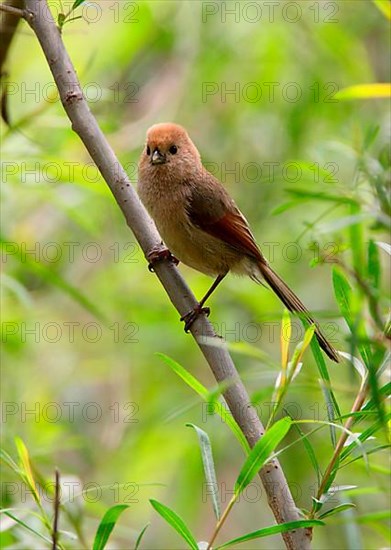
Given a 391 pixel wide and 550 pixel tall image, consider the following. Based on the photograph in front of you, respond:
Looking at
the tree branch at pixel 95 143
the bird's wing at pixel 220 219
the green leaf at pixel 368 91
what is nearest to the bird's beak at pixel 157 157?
the bird's wing at pixel 220 219

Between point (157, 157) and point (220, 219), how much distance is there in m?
0.34

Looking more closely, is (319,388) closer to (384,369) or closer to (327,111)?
(384,369)

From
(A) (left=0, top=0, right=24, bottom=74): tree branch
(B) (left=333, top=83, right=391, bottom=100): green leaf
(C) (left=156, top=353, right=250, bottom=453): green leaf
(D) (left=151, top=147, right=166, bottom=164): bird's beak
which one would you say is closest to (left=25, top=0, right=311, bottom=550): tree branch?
(C) (left=156, top=353, right=250, bottom=453): green leaf

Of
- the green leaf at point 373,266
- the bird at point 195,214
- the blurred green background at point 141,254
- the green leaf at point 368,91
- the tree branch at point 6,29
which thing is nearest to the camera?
the green leaf at point 373,266

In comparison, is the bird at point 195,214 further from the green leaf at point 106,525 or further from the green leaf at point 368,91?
the green leaf at point 106,525

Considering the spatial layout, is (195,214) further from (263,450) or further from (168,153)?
(263,450)

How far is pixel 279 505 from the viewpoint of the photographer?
148 centimetres

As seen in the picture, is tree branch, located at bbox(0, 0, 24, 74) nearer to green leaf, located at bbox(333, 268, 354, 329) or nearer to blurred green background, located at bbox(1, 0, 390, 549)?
blurred green background, located at bbox(1, 0, 390, 549)

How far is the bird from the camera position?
10.4ft

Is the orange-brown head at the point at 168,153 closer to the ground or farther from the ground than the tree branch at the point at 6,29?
closer to the ground

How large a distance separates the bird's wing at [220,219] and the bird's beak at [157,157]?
161 millimetres

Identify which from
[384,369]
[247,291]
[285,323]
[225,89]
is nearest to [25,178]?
[247,291]

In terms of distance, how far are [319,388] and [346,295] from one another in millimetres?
196

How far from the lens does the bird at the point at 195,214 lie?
3164 mm
